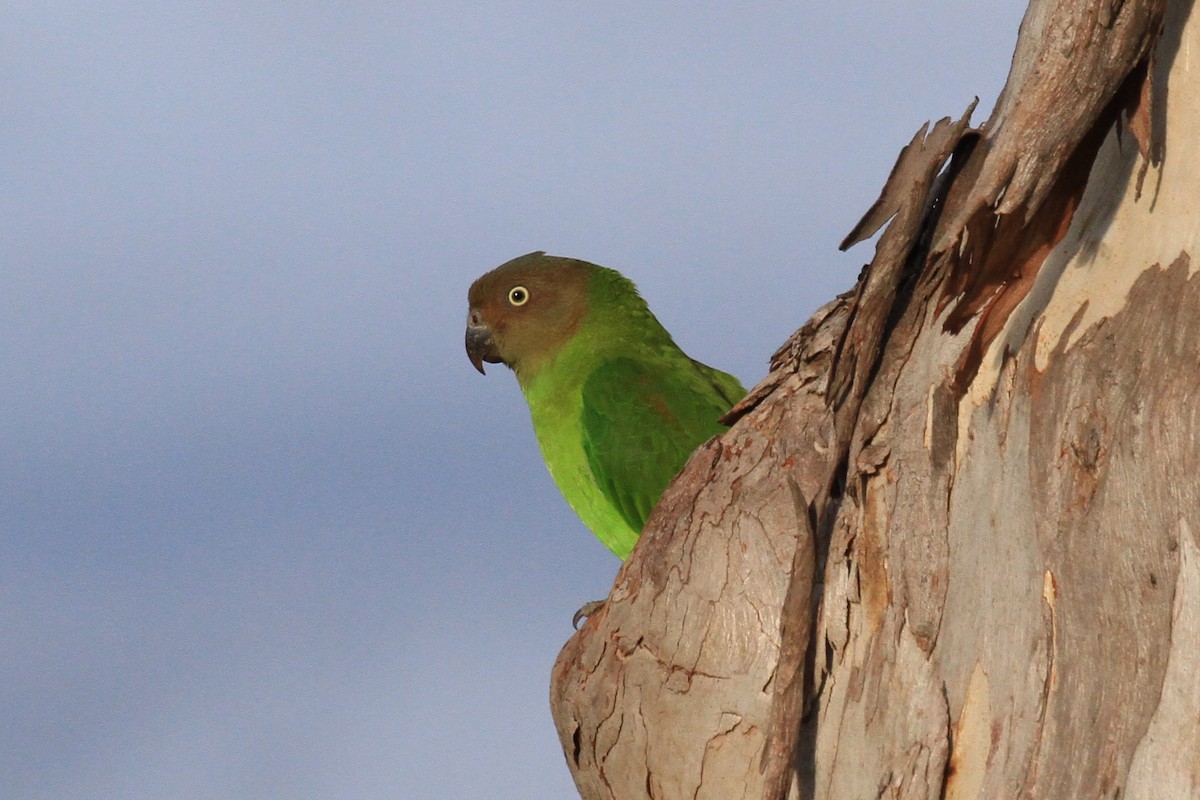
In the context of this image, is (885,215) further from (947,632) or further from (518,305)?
(518,305)

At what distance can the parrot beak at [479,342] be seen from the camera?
8.73m

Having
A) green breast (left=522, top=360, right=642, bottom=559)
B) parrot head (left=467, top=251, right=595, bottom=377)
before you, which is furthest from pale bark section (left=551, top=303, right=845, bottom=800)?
parrot head (left=467, top=251, right=595, bottom=377)

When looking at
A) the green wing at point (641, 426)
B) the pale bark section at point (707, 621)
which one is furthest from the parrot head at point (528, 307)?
the pale bark section at point (707, 621)

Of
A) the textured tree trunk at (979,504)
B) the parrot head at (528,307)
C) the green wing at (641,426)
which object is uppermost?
the parrot head at (528,307)

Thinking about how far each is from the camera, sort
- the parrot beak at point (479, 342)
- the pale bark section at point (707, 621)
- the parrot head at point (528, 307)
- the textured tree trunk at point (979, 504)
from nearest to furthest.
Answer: the textured tree trunk at point (979, 504), the pale bark section at point (707, 621), the parrot head at point (528, 307), the parrot beak at point (479, 342)

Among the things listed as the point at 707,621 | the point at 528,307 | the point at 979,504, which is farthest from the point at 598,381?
the point at 979,504

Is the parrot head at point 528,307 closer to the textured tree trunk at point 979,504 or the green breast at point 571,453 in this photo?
the green breast at point 571,453

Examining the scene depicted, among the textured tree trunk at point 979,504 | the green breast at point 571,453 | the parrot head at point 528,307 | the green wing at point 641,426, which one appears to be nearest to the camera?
the textured tree trunk at point 979,504

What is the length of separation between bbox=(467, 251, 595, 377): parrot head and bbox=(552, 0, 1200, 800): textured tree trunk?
152 inches

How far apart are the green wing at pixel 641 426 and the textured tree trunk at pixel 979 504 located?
2465 mm

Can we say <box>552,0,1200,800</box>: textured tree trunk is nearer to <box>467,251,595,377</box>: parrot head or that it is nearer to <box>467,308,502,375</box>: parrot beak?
<box>467,251,595,377</box>: parrot head

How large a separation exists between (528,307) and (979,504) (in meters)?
5.00

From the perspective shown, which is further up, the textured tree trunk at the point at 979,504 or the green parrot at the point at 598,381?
the green parrot at the point at 598,381

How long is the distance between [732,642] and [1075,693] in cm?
116
